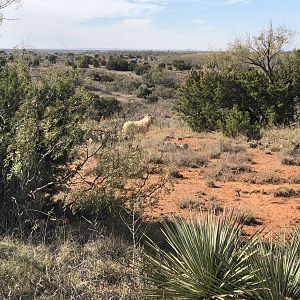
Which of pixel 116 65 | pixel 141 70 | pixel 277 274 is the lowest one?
pixel 277 274

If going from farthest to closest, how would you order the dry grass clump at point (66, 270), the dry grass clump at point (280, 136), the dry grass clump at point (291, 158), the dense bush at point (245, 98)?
1. the dense bush at point (245, 98)
2. the dry grass clump at point (280, 136)
3. the dry grass clump at point (291, 158)
4. the dry grass clump at point (66, 270)

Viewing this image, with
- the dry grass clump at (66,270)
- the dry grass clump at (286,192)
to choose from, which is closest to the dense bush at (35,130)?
the dry grass clump at (66,270)

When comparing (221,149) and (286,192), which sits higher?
(221,149)

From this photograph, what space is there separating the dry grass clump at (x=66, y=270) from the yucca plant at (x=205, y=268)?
1.62ft

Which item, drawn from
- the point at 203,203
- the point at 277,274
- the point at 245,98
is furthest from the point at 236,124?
the point at 277,274

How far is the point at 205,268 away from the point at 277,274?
0.58 metres

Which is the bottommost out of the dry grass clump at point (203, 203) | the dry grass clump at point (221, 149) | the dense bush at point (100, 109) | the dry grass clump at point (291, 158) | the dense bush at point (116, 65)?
the dry grass clump at point (203, 203)

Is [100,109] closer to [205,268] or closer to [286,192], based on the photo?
[286,192]

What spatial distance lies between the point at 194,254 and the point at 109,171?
2780 mm

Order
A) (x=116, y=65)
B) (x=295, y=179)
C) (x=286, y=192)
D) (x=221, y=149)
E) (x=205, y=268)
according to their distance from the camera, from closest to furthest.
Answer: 1. (x=205, y=268)
2. (x=286, y=192)
3. (x=295, y=179)
4. (x=221, y=149)
5. (x=116, y=65)

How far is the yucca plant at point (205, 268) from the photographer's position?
11.8ft

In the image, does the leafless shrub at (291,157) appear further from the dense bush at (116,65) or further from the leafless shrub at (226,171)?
the dense bush at (116,65)

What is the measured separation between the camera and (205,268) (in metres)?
3.73

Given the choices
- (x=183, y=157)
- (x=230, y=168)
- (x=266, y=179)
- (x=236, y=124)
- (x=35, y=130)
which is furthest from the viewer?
(x=236, y=124)
